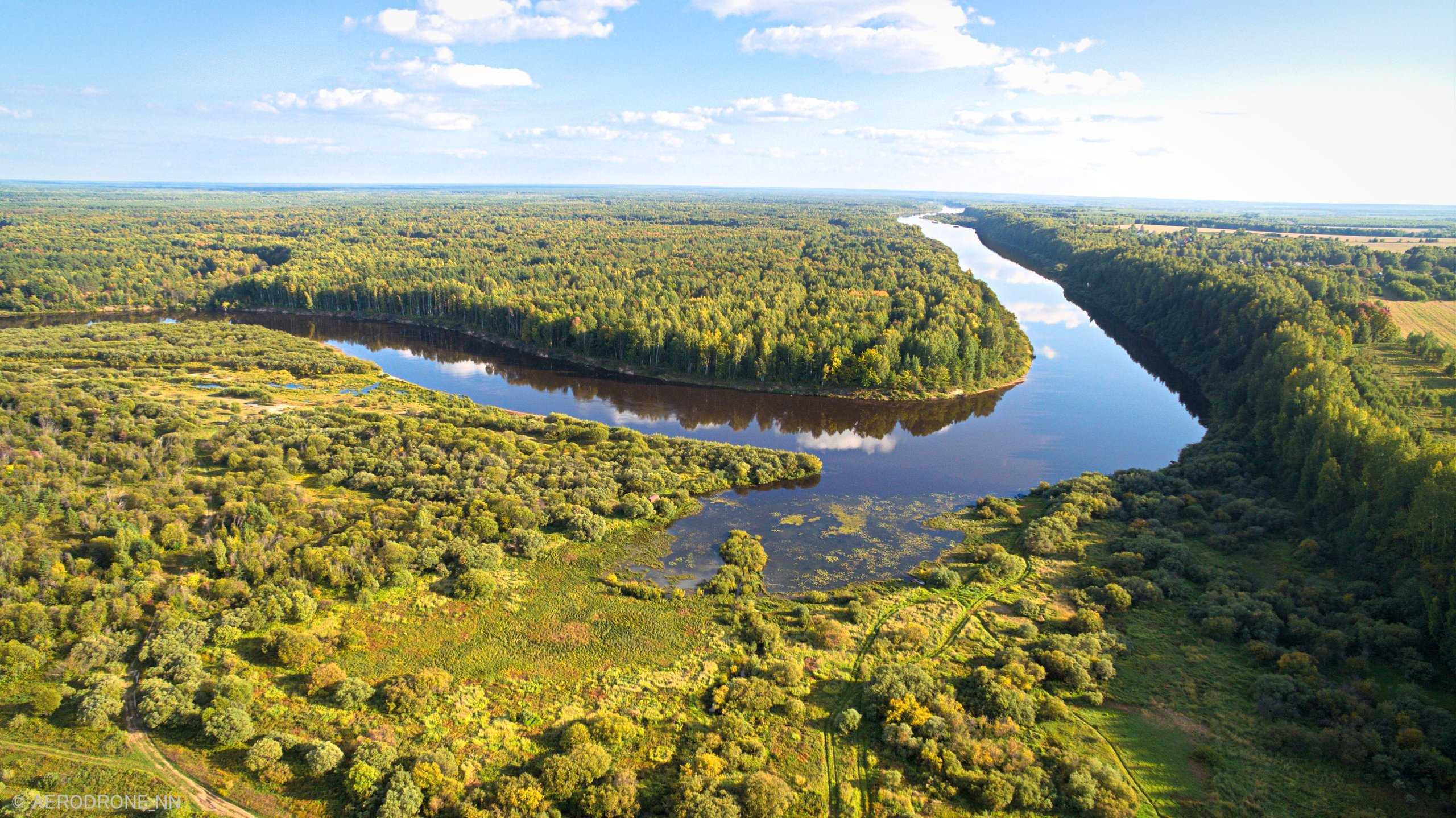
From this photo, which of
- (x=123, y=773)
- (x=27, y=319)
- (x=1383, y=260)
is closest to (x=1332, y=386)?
(x=123, y=773)

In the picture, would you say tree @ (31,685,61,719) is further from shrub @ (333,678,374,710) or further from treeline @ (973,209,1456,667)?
treeline @ (973,209,1456,667)

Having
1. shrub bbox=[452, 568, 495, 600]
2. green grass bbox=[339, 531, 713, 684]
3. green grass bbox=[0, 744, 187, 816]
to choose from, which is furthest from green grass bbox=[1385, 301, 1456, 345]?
green grass bbox=[0, 744, 187, 816]

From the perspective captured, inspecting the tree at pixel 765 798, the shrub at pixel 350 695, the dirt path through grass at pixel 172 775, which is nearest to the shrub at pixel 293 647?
the shrub at pixel 350 695

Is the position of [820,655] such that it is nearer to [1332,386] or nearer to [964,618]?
[964,618]

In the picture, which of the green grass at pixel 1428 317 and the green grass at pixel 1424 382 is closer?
the green grass at pixel 1424 382

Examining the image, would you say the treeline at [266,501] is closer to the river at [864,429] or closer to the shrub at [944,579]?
the river at [864,429]

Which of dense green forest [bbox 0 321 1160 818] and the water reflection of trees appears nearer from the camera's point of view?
dense green forest [bbox 0 321 1160 818]

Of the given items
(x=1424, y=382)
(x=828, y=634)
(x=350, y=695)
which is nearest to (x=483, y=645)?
(x=350, y=695)
